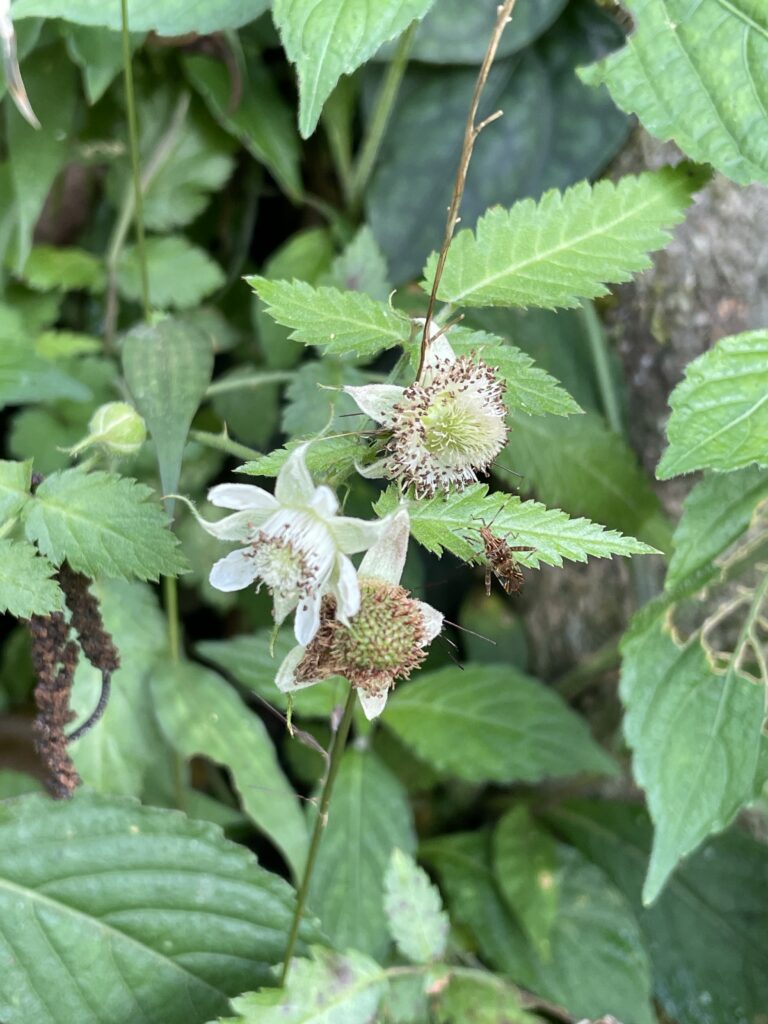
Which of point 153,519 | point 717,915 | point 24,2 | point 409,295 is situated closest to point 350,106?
point 409,295

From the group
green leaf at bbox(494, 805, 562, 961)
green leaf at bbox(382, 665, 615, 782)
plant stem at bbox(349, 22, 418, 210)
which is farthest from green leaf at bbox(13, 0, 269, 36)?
green leaf at bbox(494, 805, 562, 961)

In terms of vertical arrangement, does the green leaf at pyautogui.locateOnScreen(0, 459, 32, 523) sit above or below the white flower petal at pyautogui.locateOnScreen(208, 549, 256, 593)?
below

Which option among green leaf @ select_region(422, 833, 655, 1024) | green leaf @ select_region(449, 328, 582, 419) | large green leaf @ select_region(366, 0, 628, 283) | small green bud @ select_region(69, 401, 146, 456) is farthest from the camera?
large green leaf @ select_region(366, 0, 628, 283)

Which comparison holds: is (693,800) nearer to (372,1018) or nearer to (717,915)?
(372,1018)

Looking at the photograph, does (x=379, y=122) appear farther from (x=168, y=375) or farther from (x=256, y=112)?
(x=168, y=375)

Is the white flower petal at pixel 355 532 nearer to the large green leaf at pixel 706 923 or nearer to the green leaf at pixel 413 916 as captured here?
the green leaf at pixel 413 916

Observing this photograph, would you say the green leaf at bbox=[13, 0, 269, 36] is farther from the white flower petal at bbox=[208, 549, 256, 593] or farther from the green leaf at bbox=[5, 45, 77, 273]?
the white flower petal at bbox=[208, 549, 256, 593]

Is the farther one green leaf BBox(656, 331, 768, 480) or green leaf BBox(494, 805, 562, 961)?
green leaf BBox(494, 805, 562, 961)

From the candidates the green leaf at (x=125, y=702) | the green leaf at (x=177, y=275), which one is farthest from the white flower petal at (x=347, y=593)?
the green leaf at (x=177, y=275)

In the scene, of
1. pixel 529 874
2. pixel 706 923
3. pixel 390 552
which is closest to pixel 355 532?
pixel 390 552
